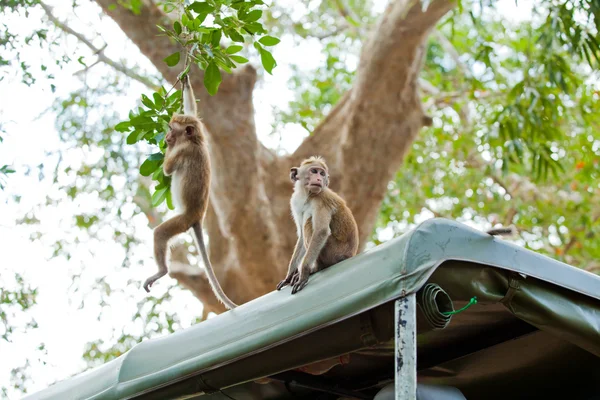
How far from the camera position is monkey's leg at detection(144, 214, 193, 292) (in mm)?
5449

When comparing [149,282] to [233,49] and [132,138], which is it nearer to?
[132,138]

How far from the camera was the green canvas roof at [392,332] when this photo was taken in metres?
2.58

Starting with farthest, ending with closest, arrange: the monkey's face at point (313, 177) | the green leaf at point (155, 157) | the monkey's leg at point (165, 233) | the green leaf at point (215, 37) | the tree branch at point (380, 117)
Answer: the tree branch at point (380, 117)
the monkey's leg at point (165, 233)
the green leaf at point (155, 157)
the monkey's face at point (313, 177)
the green leaf at point (215, 37)


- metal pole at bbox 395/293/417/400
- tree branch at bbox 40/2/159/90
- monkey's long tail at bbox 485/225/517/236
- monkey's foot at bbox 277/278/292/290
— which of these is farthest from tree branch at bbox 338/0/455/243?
metal pole at bbox 395/293/417/400

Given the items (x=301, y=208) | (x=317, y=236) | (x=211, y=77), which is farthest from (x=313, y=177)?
(x=211, y=77)

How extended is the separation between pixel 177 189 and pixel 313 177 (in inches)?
58.8

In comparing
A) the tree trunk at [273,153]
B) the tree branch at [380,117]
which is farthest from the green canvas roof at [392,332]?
the tree branch at [380,117]

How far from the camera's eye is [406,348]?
2.37 m

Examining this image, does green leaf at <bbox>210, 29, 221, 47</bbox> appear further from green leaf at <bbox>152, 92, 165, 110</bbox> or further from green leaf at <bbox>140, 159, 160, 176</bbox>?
green leaf at <bbox>140, 159, 160, 176</bbox>

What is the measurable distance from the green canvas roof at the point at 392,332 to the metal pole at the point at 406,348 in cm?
5

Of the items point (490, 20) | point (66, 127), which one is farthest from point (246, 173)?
point (490, 20)

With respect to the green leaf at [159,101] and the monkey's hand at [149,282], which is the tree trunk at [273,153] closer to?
the monkey's hand at [149,282]

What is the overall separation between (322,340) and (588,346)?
1.00 m

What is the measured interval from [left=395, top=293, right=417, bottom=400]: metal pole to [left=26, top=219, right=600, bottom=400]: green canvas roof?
0.05 metres
